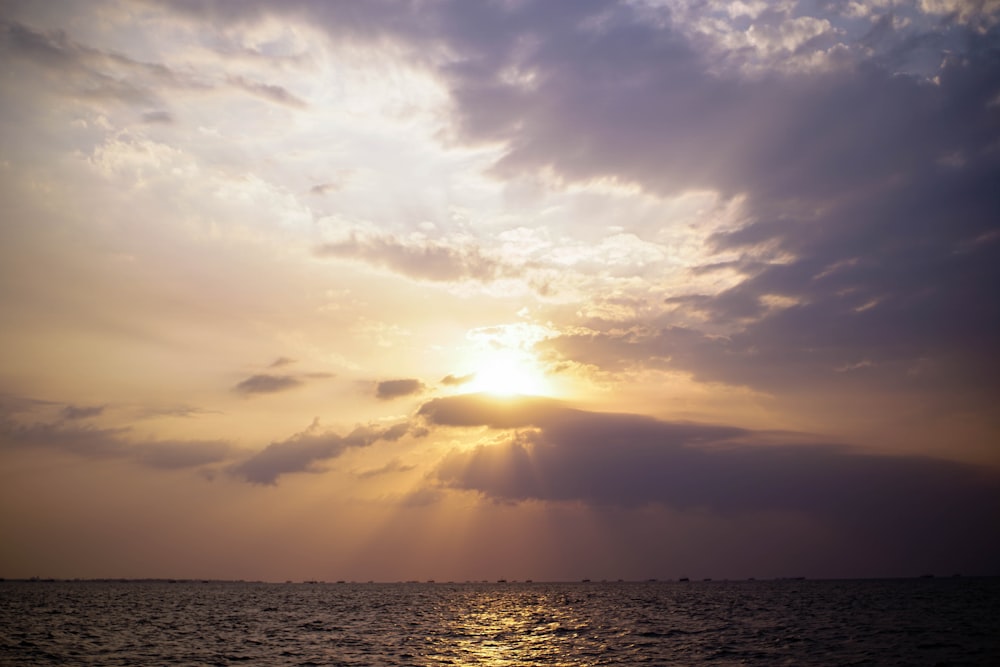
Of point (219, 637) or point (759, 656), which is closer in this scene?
point (759, 656)

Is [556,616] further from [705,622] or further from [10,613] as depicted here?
[10,613]

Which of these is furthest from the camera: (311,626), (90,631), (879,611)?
(879,611)

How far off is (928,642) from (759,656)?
21278mm

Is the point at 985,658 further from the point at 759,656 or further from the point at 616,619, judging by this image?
the point at 616,619

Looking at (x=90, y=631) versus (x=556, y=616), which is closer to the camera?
(x=90, y=631)

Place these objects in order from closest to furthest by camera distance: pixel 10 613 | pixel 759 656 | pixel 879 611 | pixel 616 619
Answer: pixel 759 656 → pixel 616 619 → pixel 879 611 → pixel 10 613

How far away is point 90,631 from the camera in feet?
296

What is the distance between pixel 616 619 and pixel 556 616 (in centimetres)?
1671

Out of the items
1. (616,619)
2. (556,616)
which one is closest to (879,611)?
(616,619)

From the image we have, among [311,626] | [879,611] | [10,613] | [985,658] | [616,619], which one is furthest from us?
[10,613]

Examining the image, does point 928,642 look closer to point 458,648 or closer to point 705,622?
point 705,622

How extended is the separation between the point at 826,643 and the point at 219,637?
69.4 meters

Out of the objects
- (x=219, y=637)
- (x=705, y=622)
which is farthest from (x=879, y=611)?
(x=219, y=637)

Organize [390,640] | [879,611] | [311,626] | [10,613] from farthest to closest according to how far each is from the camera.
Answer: [10,613], [879,611], [311,626], [390,640]
